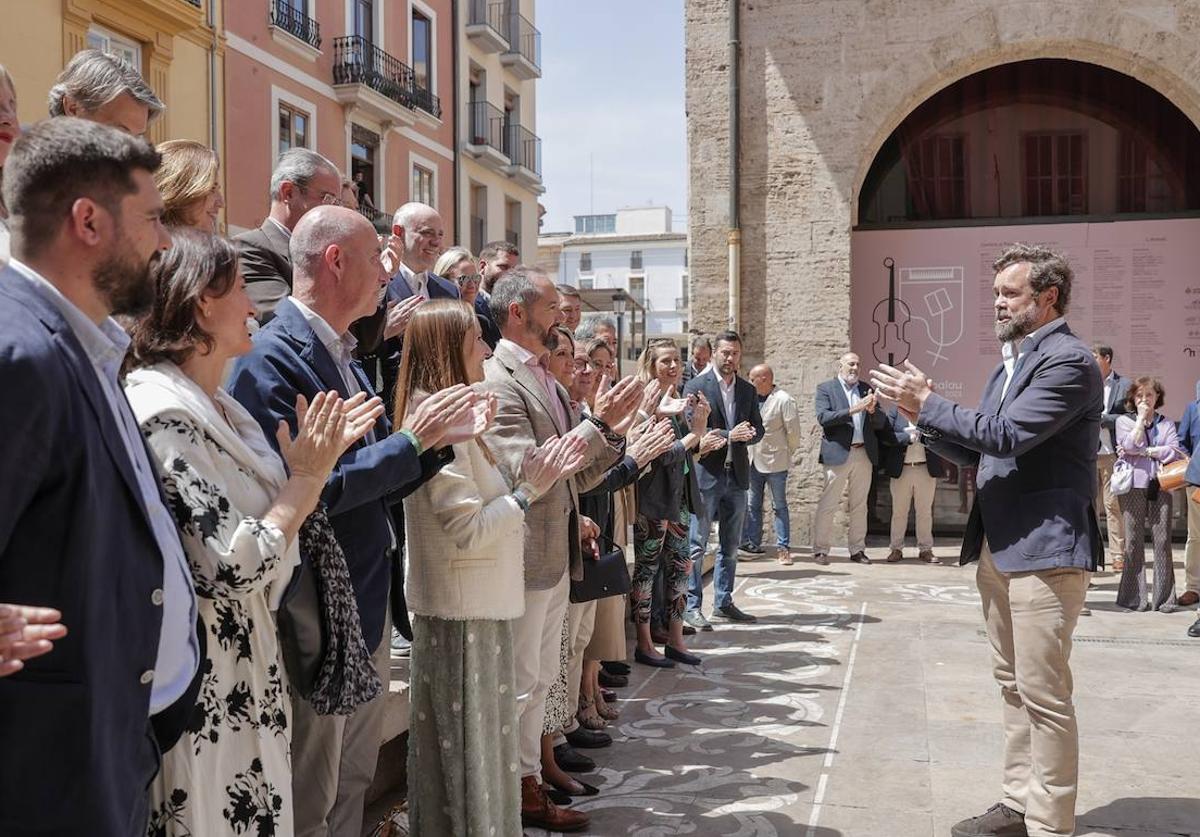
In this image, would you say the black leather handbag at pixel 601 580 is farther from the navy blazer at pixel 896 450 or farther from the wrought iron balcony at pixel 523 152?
the wrought iron balcony at pixel 523 152

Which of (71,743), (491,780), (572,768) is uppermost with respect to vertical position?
(71,743)

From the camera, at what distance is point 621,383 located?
4203 mm

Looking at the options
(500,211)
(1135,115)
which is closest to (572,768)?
(1135,115)

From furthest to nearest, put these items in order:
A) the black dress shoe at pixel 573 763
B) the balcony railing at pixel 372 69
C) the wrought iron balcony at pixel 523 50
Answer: the wrought iron balcony at pixel 523 50 → the balcony railing at pixel 372 69 → the black dress shoe at pixel 573 763

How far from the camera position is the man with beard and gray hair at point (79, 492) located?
1.62m

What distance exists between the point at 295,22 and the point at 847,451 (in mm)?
14137

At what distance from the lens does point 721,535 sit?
7.71m

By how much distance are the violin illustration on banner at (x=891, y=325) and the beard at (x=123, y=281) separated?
33.4 feet

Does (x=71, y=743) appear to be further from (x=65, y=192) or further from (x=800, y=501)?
(x=800, y=501)

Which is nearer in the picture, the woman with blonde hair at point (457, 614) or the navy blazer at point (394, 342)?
the woman with blonde hair at point (457, 614)

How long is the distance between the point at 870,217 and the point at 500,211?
17.8 m

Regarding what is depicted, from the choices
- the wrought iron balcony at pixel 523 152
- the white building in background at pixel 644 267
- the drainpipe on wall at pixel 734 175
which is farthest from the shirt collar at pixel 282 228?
the white building in background at pixel 644 267

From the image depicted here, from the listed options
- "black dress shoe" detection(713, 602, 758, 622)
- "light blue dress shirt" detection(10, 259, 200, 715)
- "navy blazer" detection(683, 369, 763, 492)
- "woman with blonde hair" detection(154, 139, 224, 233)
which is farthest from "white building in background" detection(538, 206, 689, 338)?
"light blue dress shirt" detection(10, 259, 200, 715)

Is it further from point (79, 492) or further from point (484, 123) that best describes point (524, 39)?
point (79, 492)
